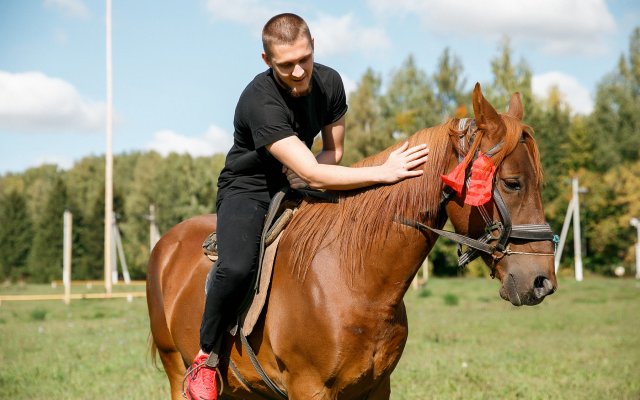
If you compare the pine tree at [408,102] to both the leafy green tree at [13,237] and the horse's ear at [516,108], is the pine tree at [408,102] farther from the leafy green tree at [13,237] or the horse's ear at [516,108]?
the horse's ear at [516,108]

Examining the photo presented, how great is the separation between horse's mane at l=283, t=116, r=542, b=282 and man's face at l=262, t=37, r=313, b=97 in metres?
0.58

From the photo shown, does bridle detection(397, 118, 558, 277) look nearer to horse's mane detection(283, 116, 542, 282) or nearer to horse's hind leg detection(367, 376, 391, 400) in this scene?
horse's mane detection(283, 116, 542, 282)

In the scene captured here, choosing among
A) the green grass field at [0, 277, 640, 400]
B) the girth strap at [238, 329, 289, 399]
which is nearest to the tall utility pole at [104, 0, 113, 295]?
the green grass field at [0, 277, 640, 400]

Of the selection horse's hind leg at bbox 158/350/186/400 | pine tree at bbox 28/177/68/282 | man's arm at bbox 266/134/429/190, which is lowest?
pine tree at bbox 28/177/68/282

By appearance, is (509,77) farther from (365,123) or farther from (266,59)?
(266,59)

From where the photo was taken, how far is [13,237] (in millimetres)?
64625

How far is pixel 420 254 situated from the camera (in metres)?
3.67

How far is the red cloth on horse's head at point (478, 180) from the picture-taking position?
329 centimetres

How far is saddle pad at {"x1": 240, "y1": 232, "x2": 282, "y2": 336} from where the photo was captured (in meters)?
3.91

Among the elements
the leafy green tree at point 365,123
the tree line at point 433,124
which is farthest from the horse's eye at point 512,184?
the leafy green tree at point 365,123

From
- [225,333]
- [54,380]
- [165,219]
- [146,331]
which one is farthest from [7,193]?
[225,333]

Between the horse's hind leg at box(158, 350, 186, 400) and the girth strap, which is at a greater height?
the girth strap

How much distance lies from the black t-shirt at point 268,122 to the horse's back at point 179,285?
0.77 m

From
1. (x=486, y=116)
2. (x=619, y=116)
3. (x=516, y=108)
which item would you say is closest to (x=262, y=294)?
(x=486, y=116)
